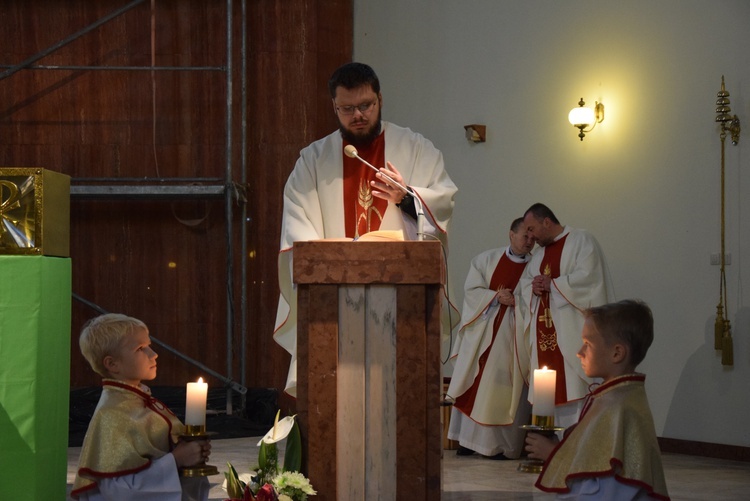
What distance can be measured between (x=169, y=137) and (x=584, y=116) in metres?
3.60

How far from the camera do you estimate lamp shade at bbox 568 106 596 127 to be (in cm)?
873

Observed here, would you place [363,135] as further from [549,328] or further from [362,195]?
[549,328]

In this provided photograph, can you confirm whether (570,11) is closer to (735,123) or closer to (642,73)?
(642,73)

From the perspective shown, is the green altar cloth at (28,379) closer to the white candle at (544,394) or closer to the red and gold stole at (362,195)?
the red and gold stole at (362,195)

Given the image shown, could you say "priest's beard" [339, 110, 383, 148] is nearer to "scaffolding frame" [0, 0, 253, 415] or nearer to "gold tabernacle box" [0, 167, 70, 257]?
"gold tabernacle box" [0, 167, 70, 257]

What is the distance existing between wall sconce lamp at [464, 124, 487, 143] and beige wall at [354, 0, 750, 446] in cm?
7

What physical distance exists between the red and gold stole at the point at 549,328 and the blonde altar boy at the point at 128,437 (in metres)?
4.07

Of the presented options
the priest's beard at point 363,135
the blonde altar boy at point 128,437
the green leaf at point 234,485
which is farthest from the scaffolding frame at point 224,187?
the green leaf at point 234,485

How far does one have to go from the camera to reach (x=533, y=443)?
3605 mm

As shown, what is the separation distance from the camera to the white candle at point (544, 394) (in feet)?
11.7

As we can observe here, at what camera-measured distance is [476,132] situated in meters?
9.45

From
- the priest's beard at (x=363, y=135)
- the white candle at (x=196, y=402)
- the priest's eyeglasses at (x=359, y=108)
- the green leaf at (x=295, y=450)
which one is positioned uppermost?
the priest's eyeglasses at (x=359, y=108)

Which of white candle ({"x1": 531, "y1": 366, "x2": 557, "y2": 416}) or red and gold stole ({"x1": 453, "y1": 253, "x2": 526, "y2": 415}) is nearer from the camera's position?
white candle ({"x1": 531, "y1": 366, "x2": 557, "y2": 416})

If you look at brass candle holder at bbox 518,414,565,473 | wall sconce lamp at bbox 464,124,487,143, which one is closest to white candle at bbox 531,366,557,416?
brass candle holder at bbox 518,414,565,473
